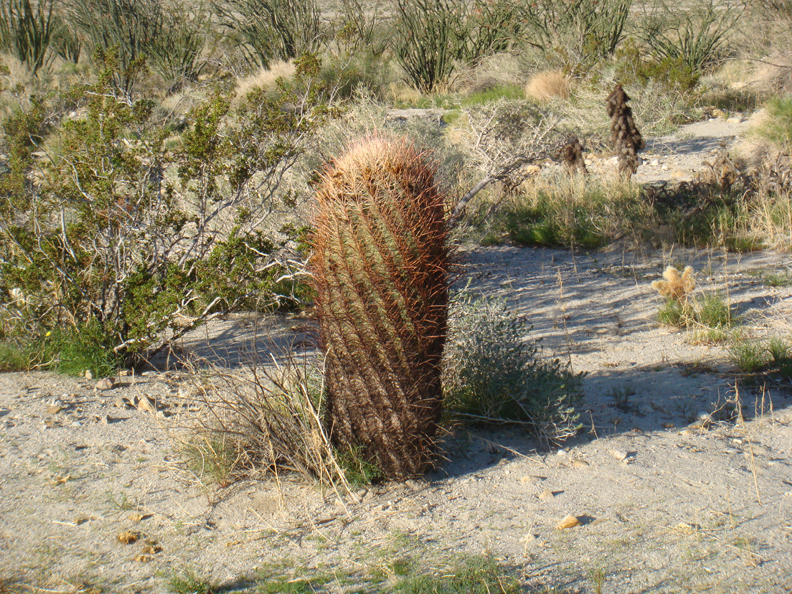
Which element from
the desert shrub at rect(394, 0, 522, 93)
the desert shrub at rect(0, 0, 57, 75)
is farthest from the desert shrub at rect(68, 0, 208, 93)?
the desert shrub at rect(394, 0, 522, 93)

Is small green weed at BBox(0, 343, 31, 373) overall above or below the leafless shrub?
below

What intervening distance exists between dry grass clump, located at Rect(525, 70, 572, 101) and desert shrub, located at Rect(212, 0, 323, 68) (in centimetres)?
640

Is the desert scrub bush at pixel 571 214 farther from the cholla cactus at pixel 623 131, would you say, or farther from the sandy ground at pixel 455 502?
the sandy ground at pixel 455 502

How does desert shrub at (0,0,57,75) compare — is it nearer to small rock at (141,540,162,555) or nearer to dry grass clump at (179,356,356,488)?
dry grass clump at (179,356,356,488)

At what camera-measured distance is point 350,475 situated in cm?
301

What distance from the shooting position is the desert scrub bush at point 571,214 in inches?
289

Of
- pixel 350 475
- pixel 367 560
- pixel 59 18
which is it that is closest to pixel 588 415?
pixel 350 475

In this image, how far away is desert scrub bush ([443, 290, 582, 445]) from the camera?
3.40 meters

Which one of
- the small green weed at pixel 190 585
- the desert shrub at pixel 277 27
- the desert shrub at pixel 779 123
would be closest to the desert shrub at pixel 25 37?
the desert shrub at pixel 277 27

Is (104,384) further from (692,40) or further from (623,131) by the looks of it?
(692,40)

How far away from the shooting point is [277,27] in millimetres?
18219

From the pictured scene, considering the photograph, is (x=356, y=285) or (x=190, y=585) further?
(x=356, y=285)

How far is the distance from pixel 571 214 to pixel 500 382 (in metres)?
4.46

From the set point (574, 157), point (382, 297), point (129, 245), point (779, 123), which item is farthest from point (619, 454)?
point (779, 123)
